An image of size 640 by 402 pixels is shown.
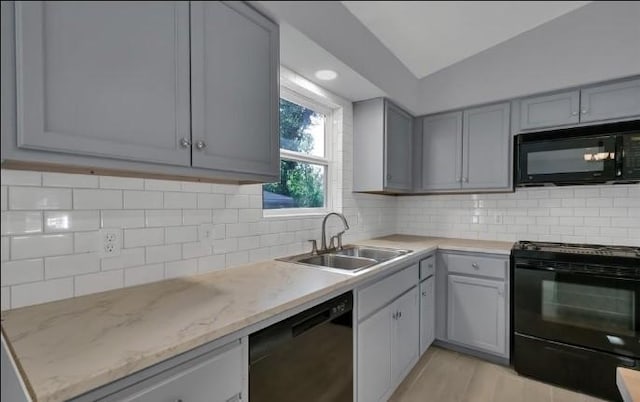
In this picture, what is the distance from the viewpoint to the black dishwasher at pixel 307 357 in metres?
1.01

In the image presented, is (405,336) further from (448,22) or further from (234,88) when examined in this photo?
(448,22)

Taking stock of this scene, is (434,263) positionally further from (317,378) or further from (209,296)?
(209,296)

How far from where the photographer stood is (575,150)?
220cm

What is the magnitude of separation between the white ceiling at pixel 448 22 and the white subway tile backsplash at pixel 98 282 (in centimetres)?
123

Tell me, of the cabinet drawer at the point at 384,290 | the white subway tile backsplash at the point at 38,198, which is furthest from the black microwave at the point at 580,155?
the white subway tile backsplash at the point at 38,198

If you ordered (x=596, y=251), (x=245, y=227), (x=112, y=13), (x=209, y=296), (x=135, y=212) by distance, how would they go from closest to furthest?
(x=112, y=13) → (x=209, y=296) → (x=135, y=212) → (x=245, y=227) → (x=596, y=251)

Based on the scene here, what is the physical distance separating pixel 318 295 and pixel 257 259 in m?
0.66

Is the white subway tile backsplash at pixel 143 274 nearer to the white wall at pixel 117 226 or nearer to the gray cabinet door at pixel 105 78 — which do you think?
the white wall at pixel 117 226

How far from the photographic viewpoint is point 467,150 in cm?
267

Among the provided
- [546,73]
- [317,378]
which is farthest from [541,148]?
[317,378]

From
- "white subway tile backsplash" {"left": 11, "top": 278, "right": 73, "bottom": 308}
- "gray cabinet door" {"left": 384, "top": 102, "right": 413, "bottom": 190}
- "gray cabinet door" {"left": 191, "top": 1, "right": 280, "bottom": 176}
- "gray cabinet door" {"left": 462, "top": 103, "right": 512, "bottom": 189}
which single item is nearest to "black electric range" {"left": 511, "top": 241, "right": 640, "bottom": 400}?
"gray cabinet door" {"left": 462, "top": 103, "right": 512, "bottom": 189}

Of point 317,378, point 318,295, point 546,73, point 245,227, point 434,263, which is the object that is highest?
point 546,73

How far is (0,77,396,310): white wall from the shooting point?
97 centimetres

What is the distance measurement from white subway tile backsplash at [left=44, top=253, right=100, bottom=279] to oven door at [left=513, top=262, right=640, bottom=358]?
249 cm
